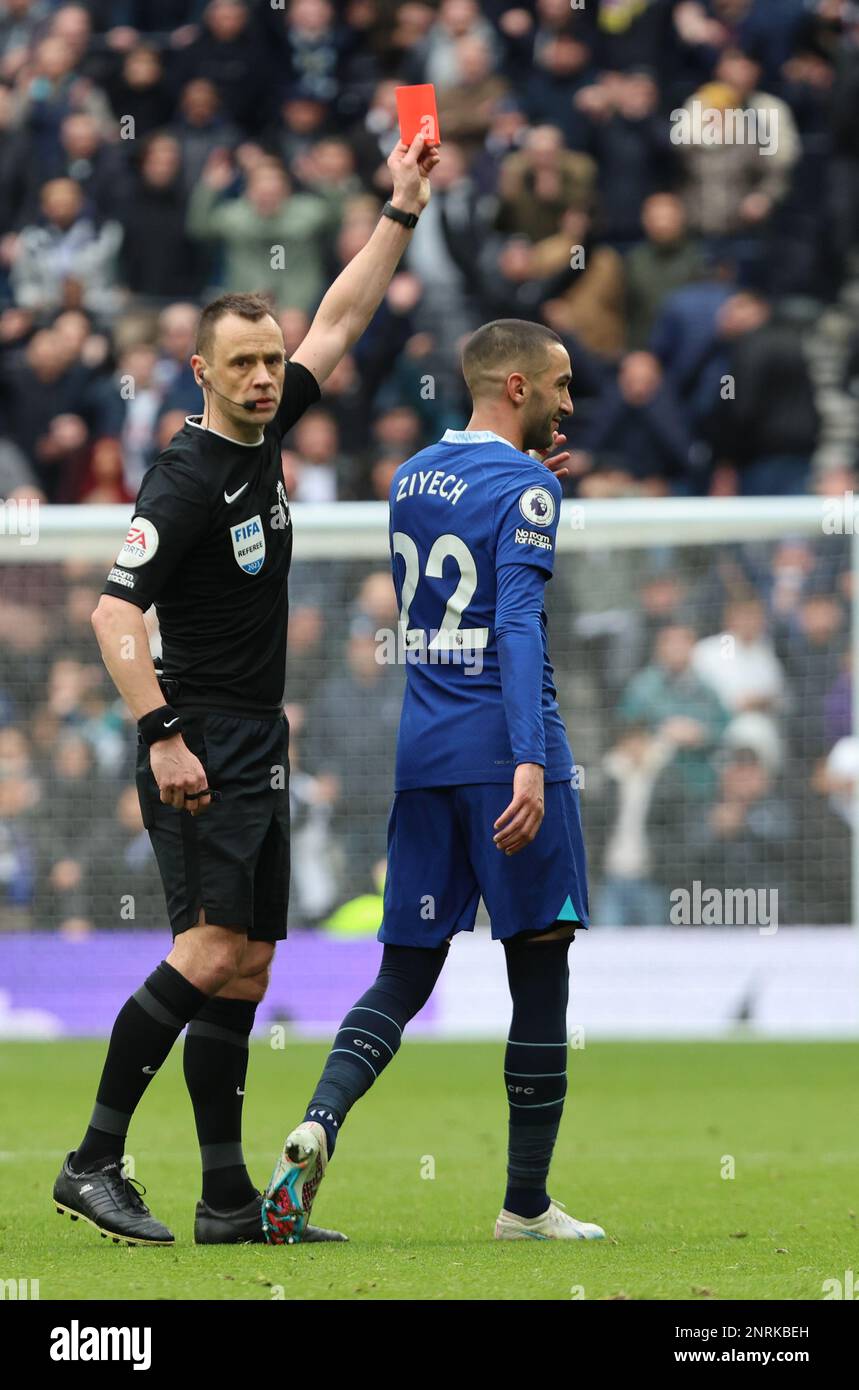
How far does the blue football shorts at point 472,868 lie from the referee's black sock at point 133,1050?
1.62 ft

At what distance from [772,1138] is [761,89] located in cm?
945

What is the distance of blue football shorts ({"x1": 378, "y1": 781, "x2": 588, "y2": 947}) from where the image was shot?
5105mm

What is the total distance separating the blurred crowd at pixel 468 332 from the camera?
11.7 metres

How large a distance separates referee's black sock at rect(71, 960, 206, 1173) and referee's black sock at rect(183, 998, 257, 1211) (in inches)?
8.1

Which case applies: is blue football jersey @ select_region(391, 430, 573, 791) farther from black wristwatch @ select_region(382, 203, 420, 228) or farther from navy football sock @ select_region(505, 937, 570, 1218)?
black wristwatch @ select_region(382, 203, 420, 228)

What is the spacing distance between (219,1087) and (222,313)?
71.8 inches

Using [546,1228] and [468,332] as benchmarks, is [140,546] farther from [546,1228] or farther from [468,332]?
[468,332]

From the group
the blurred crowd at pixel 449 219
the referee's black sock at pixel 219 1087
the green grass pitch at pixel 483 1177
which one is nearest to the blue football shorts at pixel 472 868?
the referee's black sock at pixel 219 1087

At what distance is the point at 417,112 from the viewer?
5.61 m

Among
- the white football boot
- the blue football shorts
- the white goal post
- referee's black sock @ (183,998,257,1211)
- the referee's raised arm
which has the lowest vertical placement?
the white football boot

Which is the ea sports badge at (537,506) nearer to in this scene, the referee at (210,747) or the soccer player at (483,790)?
the soccer player at (483,790)

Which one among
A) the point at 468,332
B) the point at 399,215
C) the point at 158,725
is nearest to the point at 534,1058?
the point at 158,725

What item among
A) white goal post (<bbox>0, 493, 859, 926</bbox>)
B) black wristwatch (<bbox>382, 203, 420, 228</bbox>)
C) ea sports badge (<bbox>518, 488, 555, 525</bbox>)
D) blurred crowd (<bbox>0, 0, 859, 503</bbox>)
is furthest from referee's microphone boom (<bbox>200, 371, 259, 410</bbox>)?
blurred crowd (<bbox>0, 0, 859, 503</bbox>)
